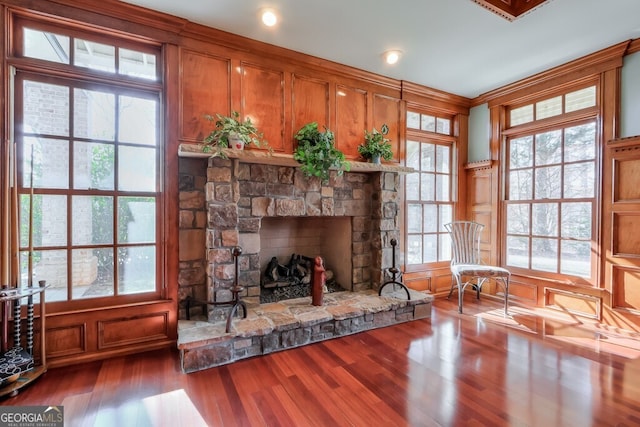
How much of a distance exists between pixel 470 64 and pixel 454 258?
90.4 inches

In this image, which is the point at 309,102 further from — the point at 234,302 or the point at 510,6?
the point at 234,302

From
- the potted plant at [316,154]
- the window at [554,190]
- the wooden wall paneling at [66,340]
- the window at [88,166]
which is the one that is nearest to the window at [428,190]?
the window at [554,190]

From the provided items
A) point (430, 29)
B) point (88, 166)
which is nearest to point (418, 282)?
point (430, 29)

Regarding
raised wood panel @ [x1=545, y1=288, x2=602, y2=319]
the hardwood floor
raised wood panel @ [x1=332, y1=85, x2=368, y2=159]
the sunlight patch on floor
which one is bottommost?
the hardwood floor

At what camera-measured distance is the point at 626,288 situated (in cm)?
283

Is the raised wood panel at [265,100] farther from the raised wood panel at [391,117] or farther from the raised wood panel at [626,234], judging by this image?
the raised wood panel at [626,234]

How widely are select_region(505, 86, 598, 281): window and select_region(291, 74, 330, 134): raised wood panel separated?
2.57 metres

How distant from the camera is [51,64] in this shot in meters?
2.18

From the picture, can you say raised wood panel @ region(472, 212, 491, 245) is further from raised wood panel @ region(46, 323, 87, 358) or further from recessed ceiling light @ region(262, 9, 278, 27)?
raised wood panel @ region(46, 323, 87, 358)

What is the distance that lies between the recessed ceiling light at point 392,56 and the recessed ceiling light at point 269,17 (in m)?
1.17

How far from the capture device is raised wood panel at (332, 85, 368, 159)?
3.27 m

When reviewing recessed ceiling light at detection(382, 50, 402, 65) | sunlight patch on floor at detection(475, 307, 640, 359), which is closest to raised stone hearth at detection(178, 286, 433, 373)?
sunlight patch on floor at detection(475, 307, 640, 359)

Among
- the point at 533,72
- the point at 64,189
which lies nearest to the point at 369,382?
the point at 64,189

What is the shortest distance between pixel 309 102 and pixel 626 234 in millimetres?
3415
